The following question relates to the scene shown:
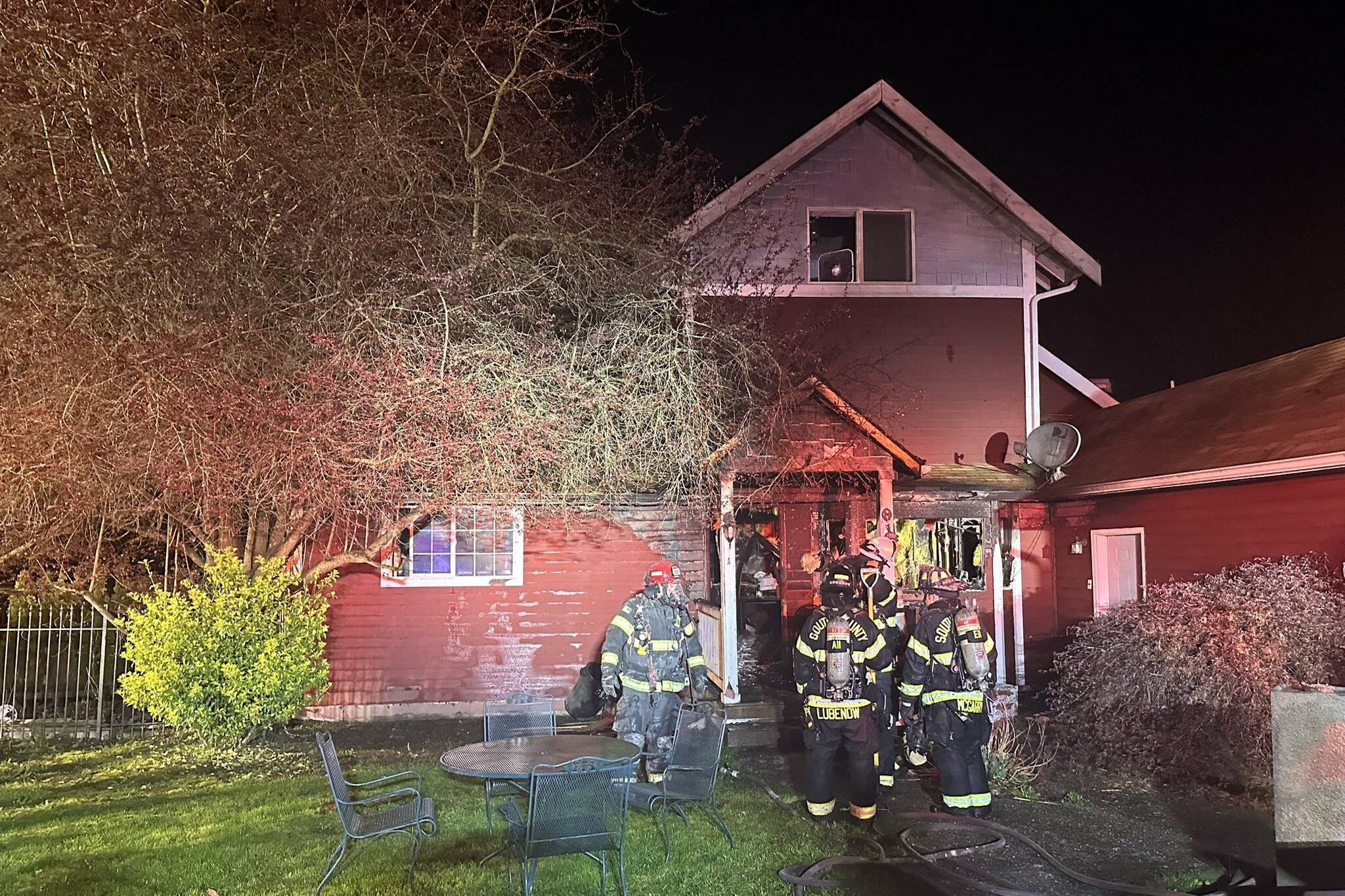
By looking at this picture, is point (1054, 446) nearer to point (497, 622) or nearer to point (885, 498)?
point (885, 498)

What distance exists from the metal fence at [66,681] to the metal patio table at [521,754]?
19.3 ft

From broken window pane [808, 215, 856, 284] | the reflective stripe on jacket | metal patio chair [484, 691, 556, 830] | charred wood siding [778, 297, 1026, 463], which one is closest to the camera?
the reflective stripe on jacket

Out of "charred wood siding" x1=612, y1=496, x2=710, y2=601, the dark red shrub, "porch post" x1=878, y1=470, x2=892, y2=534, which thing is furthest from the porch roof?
the dark red shrub

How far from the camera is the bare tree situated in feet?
24.2

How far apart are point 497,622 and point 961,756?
21.6 feet

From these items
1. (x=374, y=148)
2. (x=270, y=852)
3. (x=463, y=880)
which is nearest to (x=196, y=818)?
(x=270, y=852)

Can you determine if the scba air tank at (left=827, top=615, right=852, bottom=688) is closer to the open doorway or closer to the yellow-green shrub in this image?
the yellow-green shrub

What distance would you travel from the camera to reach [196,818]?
7.11 metres

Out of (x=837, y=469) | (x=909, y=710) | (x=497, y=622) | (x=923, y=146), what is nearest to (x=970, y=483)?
(x=837, y=469)

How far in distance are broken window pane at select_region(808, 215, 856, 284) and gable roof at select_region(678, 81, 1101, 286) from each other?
110cm

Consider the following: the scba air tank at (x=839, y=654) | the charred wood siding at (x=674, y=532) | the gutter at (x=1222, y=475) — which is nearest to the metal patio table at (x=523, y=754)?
the scba air tank at (x=839, y=654)

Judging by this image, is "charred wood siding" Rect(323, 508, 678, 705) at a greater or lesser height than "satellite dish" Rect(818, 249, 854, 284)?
lesser

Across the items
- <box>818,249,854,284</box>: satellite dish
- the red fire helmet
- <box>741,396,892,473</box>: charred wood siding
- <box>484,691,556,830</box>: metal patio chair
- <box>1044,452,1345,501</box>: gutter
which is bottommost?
<box>484,691,556,830</box>: metal patio chair

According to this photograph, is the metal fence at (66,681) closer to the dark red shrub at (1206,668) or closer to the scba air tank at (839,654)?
the scba air tank at (839,654)
